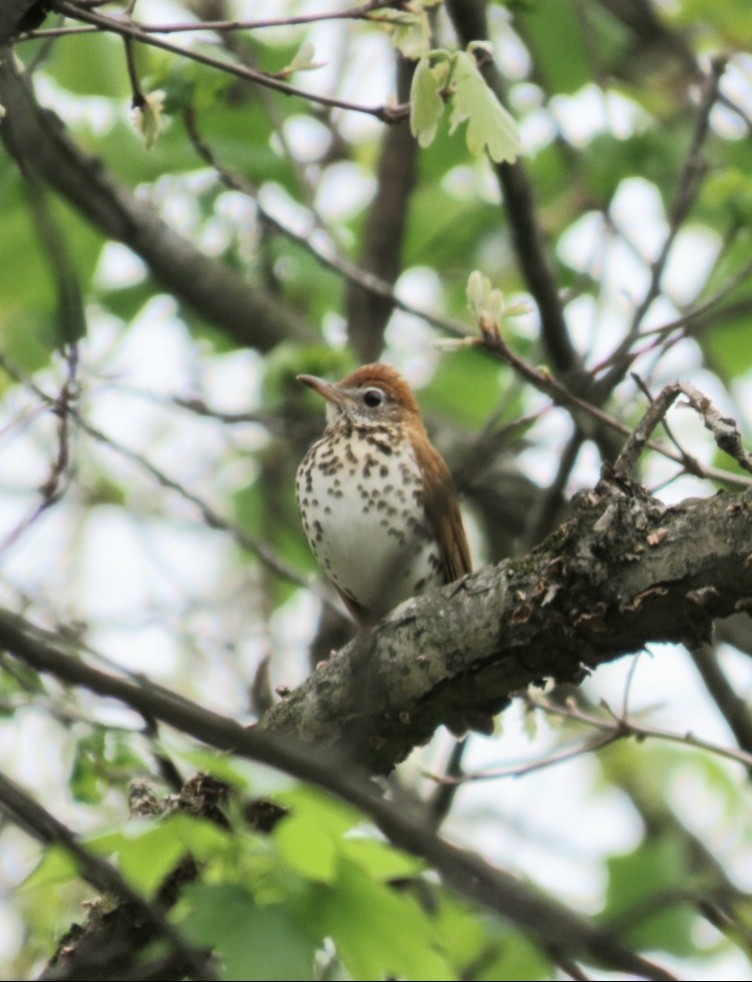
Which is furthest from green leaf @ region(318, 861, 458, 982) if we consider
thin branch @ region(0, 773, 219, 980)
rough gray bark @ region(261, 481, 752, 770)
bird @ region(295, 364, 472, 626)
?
bird @ region(295, 364, 472, 626)

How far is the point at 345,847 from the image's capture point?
2.21m

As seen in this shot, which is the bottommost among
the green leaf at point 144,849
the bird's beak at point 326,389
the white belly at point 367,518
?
the green leaf at point 144,849

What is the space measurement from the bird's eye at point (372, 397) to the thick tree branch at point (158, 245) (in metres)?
1.12

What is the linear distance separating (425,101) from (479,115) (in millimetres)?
154

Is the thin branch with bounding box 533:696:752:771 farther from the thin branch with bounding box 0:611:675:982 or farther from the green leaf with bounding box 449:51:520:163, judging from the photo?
the thin branch with bounding box 0:611:675:982

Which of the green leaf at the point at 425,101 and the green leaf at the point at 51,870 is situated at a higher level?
the green leaf at the point at 425,101

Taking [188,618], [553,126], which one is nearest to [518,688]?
[553,126]

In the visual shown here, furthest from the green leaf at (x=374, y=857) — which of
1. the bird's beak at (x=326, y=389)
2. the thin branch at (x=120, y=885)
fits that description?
the bird's beak at (x=326, y=389)

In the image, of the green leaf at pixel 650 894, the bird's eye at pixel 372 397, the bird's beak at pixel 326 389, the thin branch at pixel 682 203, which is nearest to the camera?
the green leaf at pixel 650 894

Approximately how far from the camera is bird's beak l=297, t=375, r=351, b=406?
234 inches

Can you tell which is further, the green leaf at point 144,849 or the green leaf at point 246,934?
the green leaf at point 144,849

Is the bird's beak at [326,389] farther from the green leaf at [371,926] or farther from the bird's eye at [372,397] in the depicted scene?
the green leaf at [371,926]

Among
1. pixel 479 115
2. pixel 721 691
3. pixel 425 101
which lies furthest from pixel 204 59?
pixel 721 691

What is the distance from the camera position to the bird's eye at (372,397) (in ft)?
20.4
